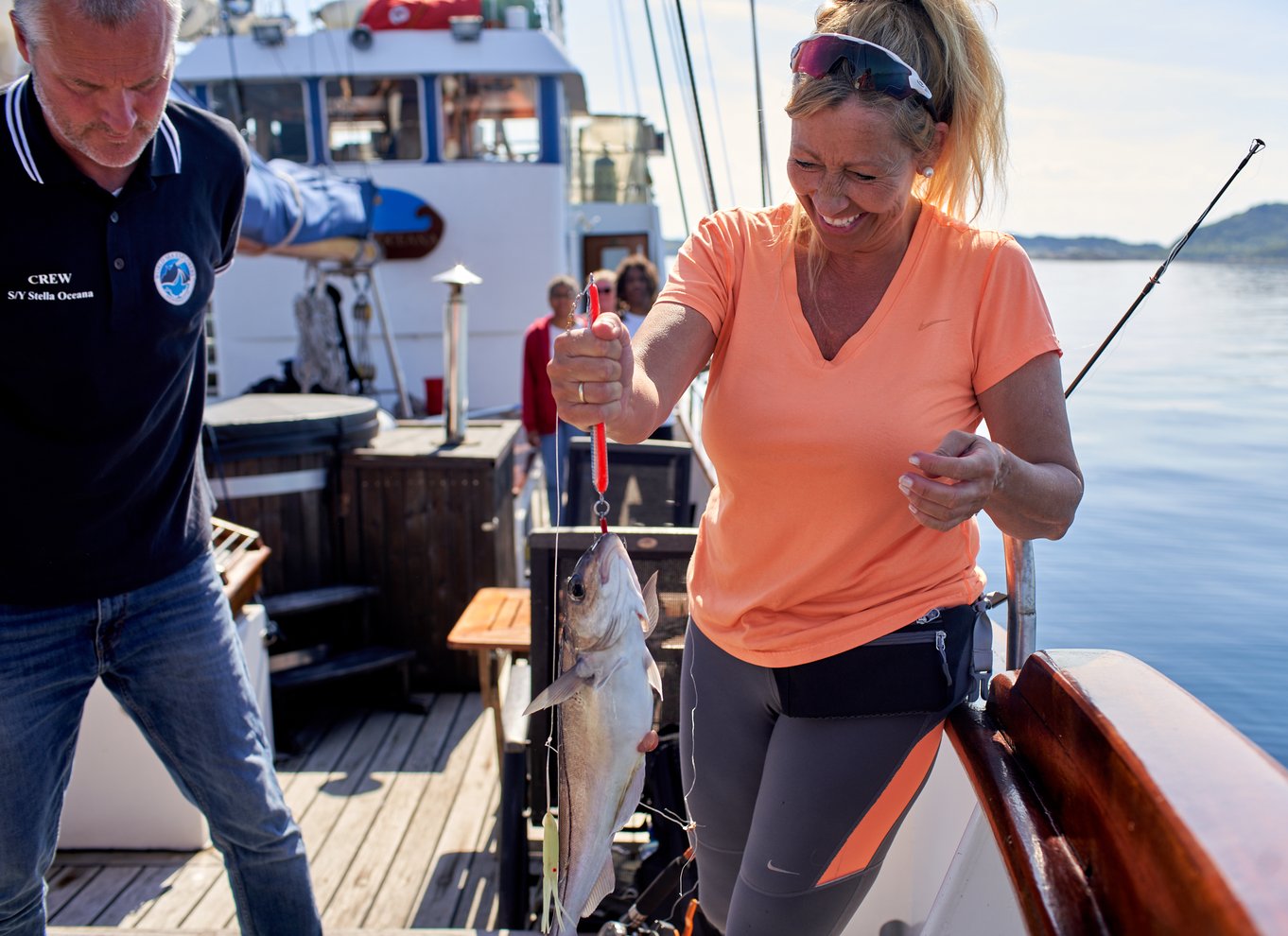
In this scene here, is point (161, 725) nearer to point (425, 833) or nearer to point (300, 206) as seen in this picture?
point (425, 833)

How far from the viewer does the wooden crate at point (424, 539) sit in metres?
5.30

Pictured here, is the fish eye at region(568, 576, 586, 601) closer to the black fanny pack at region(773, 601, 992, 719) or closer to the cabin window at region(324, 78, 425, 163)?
the black fanny pack at region(773, 601, 992, 719)

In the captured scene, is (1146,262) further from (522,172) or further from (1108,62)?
(522,172)

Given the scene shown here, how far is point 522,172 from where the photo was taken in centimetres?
1175

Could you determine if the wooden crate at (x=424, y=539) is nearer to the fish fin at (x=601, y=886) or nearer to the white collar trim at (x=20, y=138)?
the white collar trim at (x=20, y=138)

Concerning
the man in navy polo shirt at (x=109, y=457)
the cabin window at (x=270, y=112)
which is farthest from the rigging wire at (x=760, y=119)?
the cabin window at (x=270, y=112)

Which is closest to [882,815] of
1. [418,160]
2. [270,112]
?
[418,160]

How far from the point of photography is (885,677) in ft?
5.72

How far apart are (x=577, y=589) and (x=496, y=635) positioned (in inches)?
90.8

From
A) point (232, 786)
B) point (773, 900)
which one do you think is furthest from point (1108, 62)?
point (232, 786)

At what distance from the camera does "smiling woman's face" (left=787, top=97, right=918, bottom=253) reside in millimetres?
1631

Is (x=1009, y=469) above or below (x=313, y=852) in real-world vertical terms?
above

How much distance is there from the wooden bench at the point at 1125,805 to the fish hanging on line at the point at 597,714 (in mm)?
571

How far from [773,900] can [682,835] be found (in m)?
1.24
